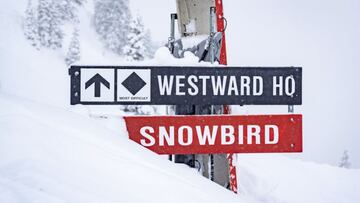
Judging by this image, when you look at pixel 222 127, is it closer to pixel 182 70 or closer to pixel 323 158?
pixel 182 70

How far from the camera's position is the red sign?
441 cm

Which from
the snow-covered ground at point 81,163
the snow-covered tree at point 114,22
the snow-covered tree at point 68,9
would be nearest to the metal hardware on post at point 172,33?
the snow-covered ground at point 81,163

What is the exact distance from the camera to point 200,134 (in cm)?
442

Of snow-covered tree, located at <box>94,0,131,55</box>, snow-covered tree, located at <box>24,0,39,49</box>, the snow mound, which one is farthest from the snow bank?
snow-covered tree, located at <box>94,0,131,55</box>

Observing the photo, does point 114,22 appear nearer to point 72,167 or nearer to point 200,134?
point 200,134

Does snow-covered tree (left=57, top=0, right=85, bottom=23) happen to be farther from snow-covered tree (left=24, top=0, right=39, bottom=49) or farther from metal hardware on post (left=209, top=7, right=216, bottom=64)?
metal hardware on post (left=209, top=7, right=216, bottom=64)

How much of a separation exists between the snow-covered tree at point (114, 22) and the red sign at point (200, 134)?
67306mm

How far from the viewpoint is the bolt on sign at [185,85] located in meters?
4.32

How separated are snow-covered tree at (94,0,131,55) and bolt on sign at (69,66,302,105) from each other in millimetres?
67234

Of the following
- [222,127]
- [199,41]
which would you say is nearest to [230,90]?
[222,127]

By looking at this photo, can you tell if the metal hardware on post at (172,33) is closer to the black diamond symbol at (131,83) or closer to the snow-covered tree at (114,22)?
the black diamond symbol at (131,83)

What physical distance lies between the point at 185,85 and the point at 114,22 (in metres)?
68.8

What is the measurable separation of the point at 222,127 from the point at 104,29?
72196 mm

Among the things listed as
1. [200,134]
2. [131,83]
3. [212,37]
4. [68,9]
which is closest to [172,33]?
[212,37]
